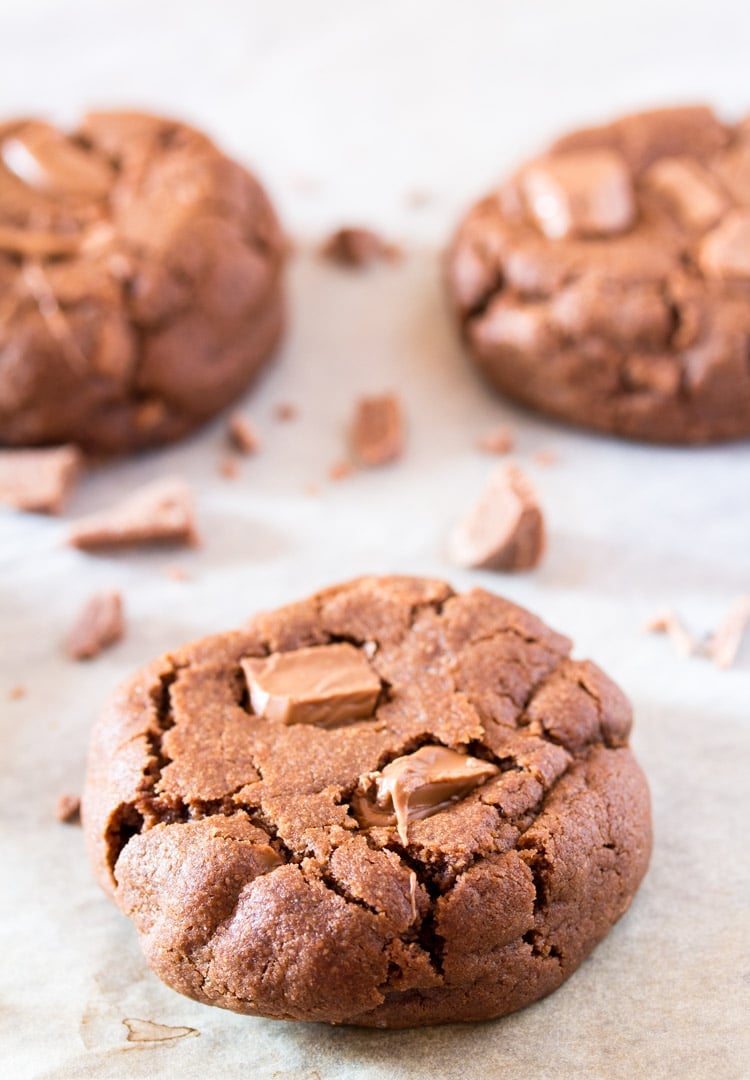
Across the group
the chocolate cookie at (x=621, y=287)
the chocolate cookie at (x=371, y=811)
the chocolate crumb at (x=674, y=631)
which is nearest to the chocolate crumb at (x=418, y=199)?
the chocolate cookie at (x=621, y=287)

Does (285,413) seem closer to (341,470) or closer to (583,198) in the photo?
(341,470)

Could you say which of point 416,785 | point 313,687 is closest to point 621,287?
point 313,687

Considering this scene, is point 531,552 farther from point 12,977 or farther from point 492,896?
point 12,977

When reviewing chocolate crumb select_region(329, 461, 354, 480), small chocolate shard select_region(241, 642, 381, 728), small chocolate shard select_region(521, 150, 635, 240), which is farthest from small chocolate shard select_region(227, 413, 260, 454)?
small chocolate shard select_region(241, 642, 381, 728)

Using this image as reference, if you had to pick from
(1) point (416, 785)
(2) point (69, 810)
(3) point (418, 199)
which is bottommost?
(2) point (69, 810)

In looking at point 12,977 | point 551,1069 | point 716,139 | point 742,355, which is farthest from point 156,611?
point 716,139

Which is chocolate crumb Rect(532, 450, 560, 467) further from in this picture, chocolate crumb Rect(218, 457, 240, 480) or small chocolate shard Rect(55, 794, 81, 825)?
small chocolate shard Rect(55, 794, 81, 825)
